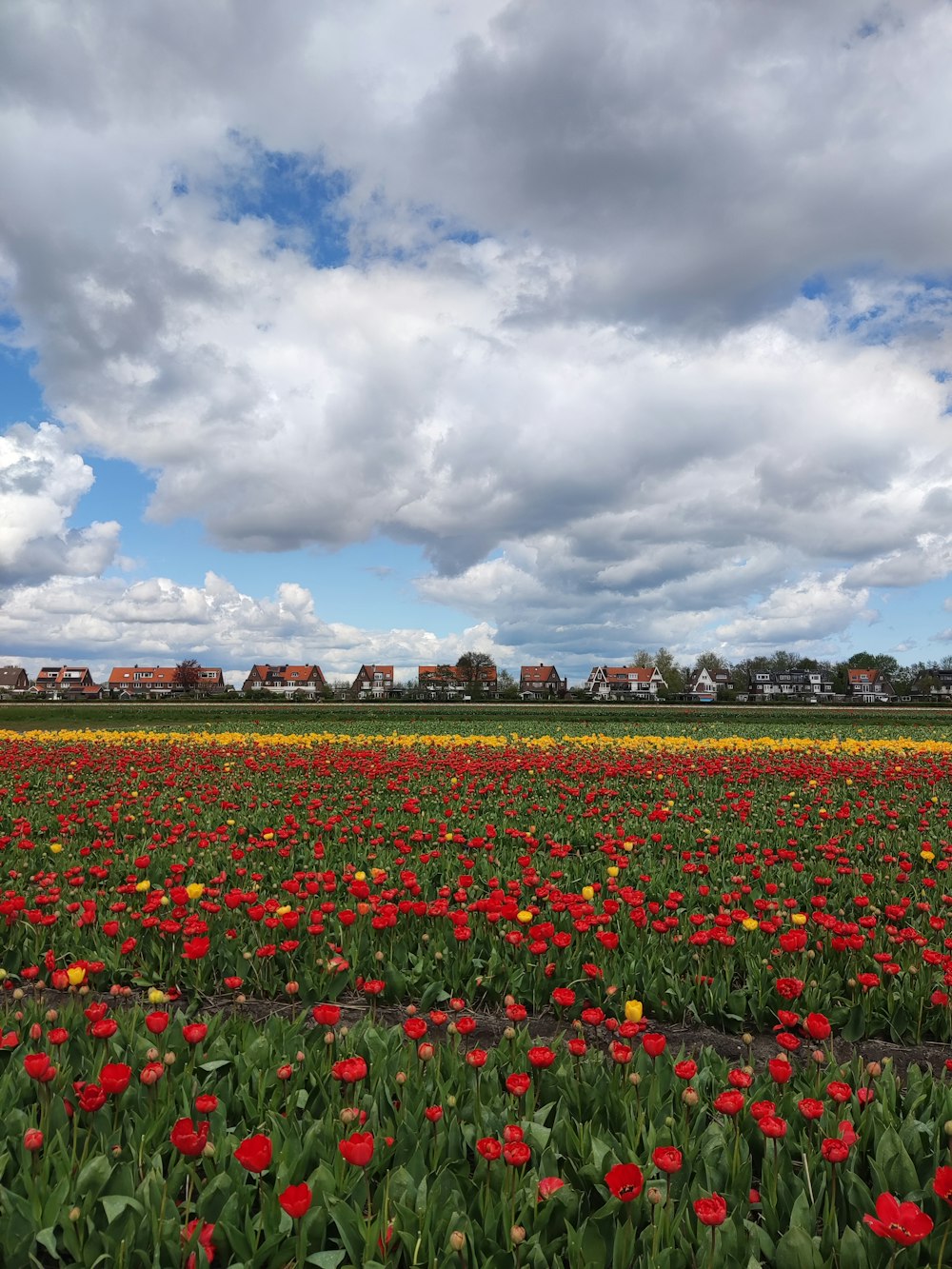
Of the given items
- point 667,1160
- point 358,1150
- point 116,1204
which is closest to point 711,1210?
point 667,1160

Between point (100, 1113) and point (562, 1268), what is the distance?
1.78m

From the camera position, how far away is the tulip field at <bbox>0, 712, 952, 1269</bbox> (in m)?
2.33

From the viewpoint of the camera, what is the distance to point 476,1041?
13.6ft

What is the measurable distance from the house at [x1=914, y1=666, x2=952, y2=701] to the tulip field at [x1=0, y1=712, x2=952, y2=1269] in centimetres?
12565

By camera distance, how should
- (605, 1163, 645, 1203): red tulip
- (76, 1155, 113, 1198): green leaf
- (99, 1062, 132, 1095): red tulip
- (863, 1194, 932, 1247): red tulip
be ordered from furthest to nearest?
(99, 1062, 132, 1095): red tulip
(76, 1155, 113, 1198): green leaf
(605, 1163, 645, 1203): red tulip
(863, 1194, 932, 1247): red tulip

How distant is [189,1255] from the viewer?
7.18ft

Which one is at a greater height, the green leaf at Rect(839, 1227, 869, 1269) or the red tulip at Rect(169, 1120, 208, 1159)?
the red tulip at Rect(169, 1120, 208, 1159)

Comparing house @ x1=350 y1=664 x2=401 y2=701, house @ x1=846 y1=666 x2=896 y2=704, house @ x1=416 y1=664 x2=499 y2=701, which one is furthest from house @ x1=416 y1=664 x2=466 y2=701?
house @ x1=846 y1=666 x2=896 y2=704

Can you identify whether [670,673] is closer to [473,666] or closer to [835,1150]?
[473,666]

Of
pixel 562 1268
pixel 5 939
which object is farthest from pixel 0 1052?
pixel 562 1268

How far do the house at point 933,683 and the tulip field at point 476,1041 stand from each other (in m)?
126

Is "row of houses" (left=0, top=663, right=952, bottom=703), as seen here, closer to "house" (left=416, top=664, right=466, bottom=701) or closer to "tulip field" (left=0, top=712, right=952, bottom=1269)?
"house" (left=416, top=664, right=466, bottom=701)

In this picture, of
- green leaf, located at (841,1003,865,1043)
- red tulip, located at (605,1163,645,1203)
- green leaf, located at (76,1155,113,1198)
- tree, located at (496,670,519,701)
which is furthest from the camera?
tree, located at (496,670,519,701)

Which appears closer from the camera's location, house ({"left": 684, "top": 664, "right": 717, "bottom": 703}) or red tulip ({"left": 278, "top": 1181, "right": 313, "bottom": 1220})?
red tulip ({"left": 278, "top": 1181, "right": 313, "bottom": 1220})
